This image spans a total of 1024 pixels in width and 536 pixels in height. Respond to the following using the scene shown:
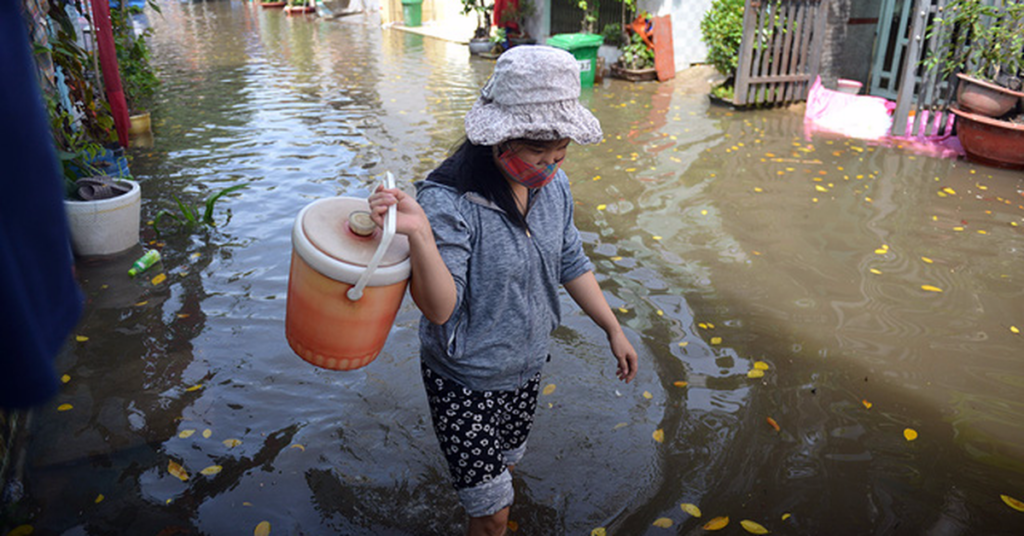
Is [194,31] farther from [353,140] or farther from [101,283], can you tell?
[101,283]

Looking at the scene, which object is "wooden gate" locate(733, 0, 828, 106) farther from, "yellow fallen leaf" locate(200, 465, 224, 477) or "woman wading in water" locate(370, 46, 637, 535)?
"yellow fallen leaf" locate(200, 465, 224, 477)

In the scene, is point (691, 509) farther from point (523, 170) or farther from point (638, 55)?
point (638, 55)

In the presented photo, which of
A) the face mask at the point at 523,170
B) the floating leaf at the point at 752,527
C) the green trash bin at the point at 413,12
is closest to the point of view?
the face mask at the point at 523,170

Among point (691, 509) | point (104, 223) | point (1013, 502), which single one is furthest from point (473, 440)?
point (104, 223)

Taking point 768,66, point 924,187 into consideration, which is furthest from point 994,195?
point 768,66

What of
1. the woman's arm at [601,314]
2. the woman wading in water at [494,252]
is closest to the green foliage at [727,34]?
the woman's arm at [601,314]

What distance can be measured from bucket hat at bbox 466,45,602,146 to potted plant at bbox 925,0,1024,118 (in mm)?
7618

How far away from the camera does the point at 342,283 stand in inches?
70.8

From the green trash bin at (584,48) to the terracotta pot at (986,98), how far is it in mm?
6151

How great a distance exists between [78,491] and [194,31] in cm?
A: 2459

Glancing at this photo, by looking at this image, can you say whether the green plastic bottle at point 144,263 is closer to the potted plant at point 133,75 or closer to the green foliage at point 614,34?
the potted plant at point 133,75

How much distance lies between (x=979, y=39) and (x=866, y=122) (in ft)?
5.59

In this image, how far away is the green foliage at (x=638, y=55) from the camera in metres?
13.4

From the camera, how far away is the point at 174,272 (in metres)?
5.11
